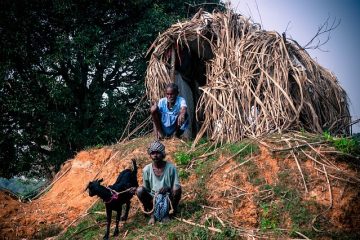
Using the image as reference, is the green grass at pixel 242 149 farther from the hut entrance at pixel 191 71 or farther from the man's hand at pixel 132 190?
the hut entrance at pixel 191 71

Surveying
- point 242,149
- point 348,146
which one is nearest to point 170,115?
point 242,149

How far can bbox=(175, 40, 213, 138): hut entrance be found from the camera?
7.61 meters

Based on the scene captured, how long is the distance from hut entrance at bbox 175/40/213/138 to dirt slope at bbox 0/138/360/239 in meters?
1.40

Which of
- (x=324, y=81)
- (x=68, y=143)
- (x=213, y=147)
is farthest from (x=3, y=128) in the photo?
(x=324, y=81)

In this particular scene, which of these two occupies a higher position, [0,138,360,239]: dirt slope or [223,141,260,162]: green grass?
[223,141,260,162]: green grass

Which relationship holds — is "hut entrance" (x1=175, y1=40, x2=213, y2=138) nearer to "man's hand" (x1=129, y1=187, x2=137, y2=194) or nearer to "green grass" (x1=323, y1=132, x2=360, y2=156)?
"man's hand" (x1=129, y1=187, x2=137, y2=194)

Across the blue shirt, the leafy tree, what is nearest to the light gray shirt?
the blue shirt

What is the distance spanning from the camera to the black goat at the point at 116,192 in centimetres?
389

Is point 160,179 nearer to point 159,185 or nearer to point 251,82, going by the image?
point 159,185

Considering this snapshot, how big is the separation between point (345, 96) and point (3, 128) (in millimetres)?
8419

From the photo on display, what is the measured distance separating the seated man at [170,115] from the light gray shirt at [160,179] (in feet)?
6.31

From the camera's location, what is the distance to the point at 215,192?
4.75 meters

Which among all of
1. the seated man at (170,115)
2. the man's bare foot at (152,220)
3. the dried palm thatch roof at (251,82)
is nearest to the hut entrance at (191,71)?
the dried palm thatch roof at (251,82)

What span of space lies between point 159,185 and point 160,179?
0.25ft
